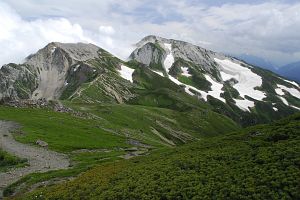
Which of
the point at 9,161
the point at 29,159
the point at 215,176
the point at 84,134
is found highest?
the point at 215,176

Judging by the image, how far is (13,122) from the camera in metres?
127

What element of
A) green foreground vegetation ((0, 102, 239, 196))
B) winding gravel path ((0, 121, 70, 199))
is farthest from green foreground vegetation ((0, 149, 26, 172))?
green foreground vegetation ((0, 102, 239, 196))

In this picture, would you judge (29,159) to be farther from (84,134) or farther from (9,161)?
(84,134)

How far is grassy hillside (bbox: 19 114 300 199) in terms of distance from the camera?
3803cm

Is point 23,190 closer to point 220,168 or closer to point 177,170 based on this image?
point 177,170

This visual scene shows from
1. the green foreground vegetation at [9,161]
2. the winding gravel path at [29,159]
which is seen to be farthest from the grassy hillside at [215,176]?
the green foreground vegetation at [9,161]

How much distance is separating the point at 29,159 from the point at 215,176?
47.7m

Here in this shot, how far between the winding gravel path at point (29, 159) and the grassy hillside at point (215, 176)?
46.9 ft

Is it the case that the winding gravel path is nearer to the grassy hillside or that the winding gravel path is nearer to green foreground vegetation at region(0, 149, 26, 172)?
green foreground vegetation at region(0, 149, 26, 172)

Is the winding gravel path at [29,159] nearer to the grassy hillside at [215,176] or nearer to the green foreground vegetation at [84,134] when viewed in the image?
the green foreground vegetation at [84,134]

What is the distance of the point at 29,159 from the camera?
260 ft

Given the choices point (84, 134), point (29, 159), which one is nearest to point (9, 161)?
point (29, 159)

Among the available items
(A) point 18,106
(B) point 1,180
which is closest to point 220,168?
(B) point 1,180

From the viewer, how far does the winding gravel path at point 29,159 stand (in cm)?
6562
